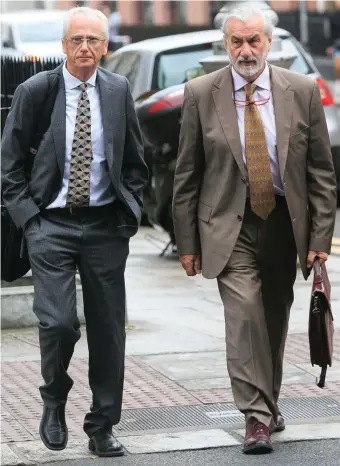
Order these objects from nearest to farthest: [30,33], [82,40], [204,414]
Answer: [82,40] → [204,414] → [30,33]

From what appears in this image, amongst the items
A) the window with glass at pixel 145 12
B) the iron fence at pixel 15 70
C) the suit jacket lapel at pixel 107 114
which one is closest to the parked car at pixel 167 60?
the iron fence at pixel 15 70

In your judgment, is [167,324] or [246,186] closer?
[246,186]

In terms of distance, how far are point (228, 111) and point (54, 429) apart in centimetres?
155

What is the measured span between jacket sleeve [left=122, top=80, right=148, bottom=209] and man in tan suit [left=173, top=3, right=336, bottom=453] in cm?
21

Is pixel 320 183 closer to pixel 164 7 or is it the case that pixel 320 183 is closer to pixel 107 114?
pixel 107 114

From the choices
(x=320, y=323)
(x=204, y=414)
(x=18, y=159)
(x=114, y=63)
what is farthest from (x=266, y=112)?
(x=114, y=63)

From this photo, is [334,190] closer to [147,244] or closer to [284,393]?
[284,393]

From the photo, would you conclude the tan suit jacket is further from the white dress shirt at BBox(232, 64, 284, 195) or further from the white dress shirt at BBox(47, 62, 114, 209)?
the white dress shirt at BBox(47, 62, 114, 209)

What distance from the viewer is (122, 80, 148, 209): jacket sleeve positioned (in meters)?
5.93

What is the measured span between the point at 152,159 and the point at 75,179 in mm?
6510

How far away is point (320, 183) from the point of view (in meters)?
6.09

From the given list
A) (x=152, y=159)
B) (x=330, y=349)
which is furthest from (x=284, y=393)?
(x=152, y=159)

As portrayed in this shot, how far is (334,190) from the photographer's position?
6113mm

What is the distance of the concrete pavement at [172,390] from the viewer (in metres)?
6.13
